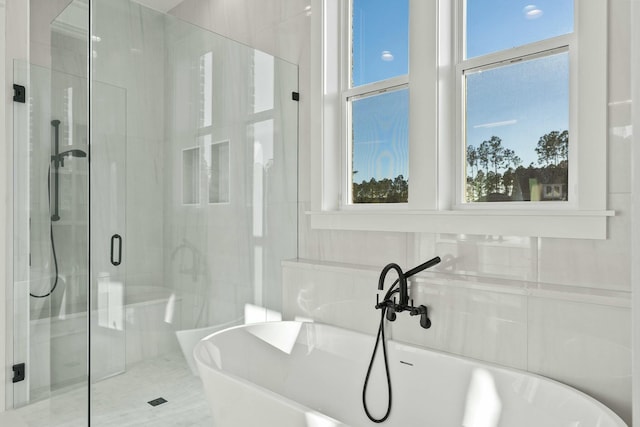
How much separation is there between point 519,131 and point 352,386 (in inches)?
55.2

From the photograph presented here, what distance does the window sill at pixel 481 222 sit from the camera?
62.1 inches

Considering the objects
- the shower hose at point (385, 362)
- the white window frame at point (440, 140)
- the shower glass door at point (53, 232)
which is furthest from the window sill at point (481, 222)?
the shower glass door at point (53, 232)

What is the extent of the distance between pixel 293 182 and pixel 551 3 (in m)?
1.55

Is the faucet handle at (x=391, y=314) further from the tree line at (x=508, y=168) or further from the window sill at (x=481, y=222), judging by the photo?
the tree line at (x=508, y=168)

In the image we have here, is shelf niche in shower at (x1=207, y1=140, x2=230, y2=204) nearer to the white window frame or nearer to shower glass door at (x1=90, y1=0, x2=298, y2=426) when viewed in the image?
shower glass door at (x1=90, y1=0, x2=298, y2=426)

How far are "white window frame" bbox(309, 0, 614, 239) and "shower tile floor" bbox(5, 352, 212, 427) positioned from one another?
43.0 inches

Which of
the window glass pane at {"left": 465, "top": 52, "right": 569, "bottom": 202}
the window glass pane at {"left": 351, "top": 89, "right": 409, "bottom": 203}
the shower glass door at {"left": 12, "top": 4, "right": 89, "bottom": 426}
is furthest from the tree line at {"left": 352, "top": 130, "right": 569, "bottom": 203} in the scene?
the shower glass door at {"left": 12, "top": 4, "right": 89, "bottom": 426}

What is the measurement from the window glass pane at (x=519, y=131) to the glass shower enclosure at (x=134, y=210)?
1.12m

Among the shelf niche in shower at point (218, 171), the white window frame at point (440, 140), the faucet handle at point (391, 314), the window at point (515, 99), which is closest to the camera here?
the white window frame at point (440, 140)

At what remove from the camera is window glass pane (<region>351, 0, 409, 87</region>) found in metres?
2.27

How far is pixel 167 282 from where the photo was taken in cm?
205

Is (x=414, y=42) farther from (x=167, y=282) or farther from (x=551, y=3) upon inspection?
(x=167, y=282)
